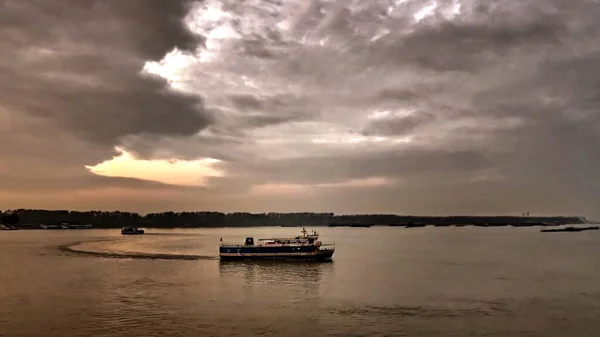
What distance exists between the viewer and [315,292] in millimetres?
56812

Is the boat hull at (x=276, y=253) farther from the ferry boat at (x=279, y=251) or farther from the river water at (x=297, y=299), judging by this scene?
the river water at (x=297, y=299)

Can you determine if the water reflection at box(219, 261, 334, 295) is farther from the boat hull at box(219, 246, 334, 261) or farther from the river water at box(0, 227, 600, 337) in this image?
the boat hull at box(219, 246, 334, 261)

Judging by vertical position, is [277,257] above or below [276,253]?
below

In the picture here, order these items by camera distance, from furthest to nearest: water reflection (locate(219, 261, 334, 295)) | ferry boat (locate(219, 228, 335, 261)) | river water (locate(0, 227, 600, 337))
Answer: ferry boat (locate(219, 228, 335, 261)) < water reflection (locate(219, 261, 334, 295)) < river water (locate(0, 227, 600, 337))

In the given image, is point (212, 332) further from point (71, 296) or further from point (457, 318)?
point (71, 296)

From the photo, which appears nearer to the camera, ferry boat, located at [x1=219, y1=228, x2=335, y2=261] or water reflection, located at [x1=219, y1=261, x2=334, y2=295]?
water reflection, located at [x1=219, y1=261, x2=334, y2=295]

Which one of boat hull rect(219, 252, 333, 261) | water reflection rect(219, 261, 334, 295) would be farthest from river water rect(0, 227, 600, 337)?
boat hull rect(219, 252, 333, 261)

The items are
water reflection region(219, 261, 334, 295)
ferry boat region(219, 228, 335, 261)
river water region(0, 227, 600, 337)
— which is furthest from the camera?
ferry boat region(219, 228, 335, 261)

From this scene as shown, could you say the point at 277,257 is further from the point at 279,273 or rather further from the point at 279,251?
the point at 279,273

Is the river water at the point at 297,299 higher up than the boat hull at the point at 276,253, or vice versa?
the boat hull at the point at 276,253

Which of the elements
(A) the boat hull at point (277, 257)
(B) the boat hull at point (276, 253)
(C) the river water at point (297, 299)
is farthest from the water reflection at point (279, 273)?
(B) the boat hull at point (276, 253)

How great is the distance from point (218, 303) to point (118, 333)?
577 inches

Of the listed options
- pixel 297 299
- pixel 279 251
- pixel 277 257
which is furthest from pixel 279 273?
pixel 297 299

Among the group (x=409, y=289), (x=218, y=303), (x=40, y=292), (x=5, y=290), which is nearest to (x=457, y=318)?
(x=409, y=289)
